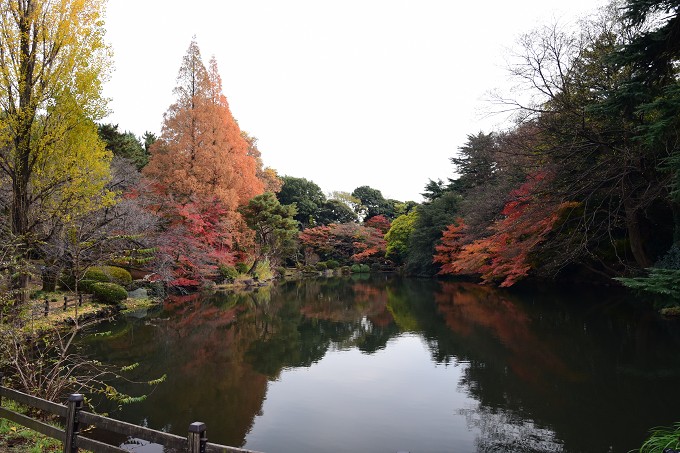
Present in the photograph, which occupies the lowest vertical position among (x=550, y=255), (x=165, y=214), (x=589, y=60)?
(x=550, y=255)

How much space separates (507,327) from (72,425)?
11.3 metres

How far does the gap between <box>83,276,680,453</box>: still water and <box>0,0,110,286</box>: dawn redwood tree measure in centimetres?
352

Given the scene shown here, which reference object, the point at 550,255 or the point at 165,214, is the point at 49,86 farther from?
the point at 550,255

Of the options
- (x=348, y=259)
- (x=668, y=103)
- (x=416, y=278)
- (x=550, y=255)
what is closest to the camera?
(x=668, y=103)

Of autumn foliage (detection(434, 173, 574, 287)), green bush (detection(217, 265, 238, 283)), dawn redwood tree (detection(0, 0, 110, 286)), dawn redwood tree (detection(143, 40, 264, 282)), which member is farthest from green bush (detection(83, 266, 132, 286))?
autumn foliage (detection(434, 173, 574, 287))

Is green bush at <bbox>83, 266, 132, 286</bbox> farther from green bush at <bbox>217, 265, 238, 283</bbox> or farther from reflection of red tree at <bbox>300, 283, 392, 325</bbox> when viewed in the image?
reflection of red tree at <bbox>300, 283, 392, 325</bbox>

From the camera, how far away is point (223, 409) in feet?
21.5

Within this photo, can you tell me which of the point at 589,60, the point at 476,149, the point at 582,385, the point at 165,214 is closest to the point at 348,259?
the point at 476,149

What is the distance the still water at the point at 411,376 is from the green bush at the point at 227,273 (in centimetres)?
774

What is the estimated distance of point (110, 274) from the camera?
1586cm

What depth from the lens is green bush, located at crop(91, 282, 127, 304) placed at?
15.0m

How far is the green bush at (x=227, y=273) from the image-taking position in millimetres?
23141

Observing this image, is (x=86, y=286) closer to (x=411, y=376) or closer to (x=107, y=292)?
(x=107, y=292)

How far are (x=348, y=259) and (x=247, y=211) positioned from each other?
18496mm
